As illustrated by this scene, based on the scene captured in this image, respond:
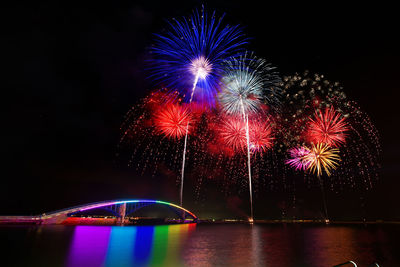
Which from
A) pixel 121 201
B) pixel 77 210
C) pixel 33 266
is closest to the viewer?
pixel 33 266

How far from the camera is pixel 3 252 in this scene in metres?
17.1

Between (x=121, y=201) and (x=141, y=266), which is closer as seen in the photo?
(x=141, y=266)

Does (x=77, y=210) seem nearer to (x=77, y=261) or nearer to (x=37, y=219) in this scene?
(x=37, y=219)

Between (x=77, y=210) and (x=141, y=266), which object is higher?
(x=77, y=210)

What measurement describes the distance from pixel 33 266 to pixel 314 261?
1698 centimetres

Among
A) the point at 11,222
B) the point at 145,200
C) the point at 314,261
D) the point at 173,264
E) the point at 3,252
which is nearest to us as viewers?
the point at 173,264

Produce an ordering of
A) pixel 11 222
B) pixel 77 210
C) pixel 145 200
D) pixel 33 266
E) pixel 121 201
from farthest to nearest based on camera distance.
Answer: pixel 145 200 < pixel 121 201 < pixel 77 210 < pixel 11 222 < pixel 33 266

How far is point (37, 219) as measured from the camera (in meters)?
57.1

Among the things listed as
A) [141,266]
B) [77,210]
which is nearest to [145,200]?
[77,210]

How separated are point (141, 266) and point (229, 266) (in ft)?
16.3

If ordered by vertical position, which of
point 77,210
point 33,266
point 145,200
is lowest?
point 33,266

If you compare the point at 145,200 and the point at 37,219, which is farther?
the point at 145,200

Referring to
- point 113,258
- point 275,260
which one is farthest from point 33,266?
point 275,260

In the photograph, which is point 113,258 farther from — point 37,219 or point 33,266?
point 37,219
